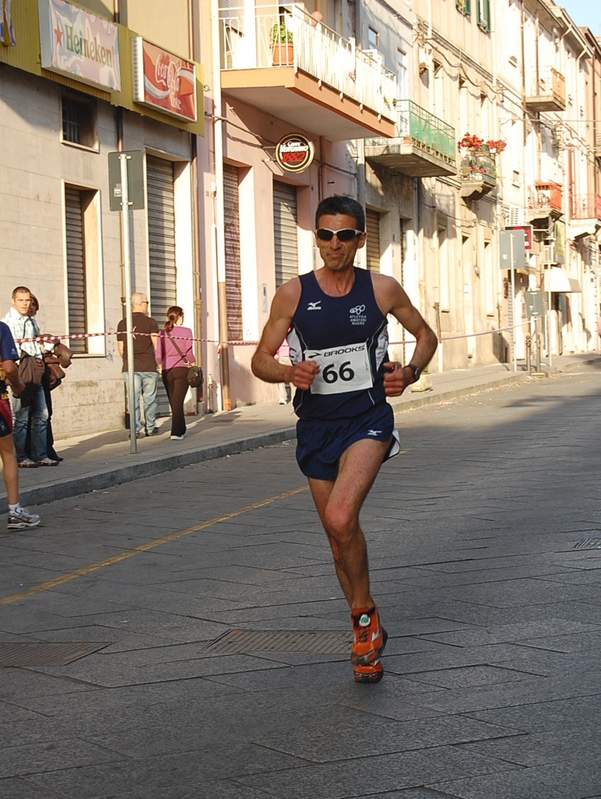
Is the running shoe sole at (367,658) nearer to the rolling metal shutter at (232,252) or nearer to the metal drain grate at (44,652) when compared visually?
the metal drain grate at (44,652)

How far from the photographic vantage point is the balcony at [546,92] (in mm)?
44281

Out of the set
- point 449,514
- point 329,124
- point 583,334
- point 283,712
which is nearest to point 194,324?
point 329,124

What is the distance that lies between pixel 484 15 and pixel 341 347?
3573 cm

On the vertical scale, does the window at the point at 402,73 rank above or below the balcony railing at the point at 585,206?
above

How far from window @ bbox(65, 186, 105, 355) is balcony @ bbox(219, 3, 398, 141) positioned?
16.7 ft

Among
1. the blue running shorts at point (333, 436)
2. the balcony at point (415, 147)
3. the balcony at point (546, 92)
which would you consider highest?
the balcony at point (546, 92)

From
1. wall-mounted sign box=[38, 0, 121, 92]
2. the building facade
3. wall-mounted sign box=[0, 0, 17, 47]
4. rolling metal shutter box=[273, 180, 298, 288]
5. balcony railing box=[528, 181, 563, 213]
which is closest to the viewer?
wall-mounted sign box=[0, 0, 17, 47]

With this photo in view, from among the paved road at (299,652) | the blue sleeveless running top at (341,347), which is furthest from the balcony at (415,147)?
the blue sleeveless running top at (341,347)

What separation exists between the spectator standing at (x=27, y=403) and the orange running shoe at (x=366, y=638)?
821 cm

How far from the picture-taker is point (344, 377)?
5184mm

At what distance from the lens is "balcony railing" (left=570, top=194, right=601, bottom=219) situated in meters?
54.1

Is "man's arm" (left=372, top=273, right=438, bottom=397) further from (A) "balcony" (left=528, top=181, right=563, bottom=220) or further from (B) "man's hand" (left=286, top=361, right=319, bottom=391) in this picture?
(A) "balcony" (left=528, top=181, right=563, bottom=220)

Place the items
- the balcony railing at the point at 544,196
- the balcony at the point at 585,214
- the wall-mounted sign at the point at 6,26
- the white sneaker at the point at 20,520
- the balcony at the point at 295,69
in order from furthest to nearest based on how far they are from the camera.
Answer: the balcony at the point at 585,214 < the balcony railing at the point at 544,196 < the balcony at the point at 295,69 < the wall-mounted sign at the point at 6,26 < the white sneaker at the point at 20,520

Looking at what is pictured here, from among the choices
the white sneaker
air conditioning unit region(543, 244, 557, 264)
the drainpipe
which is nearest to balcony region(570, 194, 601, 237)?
air conditioning unit region(543, 244, 557, 264)
